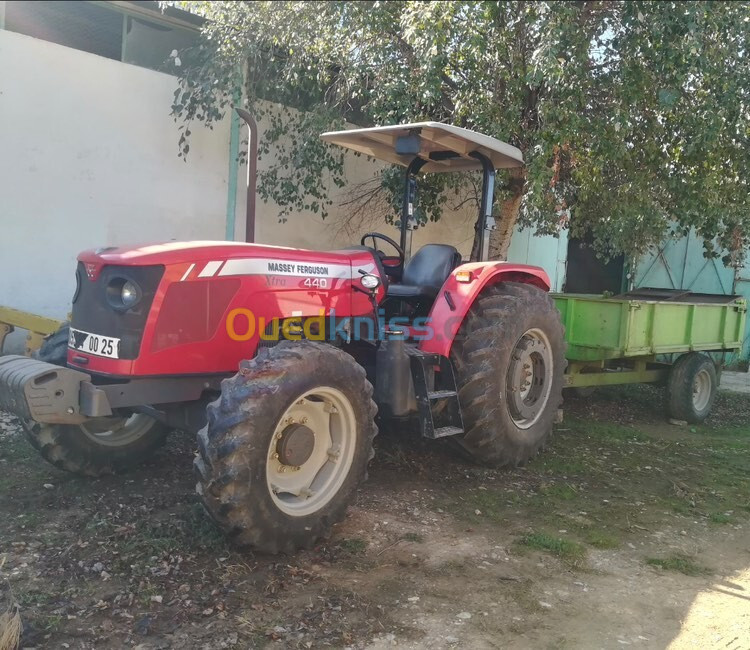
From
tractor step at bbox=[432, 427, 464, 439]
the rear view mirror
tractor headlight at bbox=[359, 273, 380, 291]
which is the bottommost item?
tractor step at bbox=[432, 427, 464, 439]

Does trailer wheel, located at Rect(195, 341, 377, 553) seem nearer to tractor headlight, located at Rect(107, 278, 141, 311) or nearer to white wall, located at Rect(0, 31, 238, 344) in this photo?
tractor headlight, located at Rect(107, 278, 141, 311)

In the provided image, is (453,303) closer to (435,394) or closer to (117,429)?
(435,394)

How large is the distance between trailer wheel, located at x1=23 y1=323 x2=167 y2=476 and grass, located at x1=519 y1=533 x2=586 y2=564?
7.73 feet

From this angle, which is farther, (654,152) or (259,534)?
(654,152)

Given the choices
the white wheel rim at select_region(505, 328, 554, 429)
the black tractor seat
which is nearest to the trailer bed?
the white wheel rim at select_region(505, 328, 554, 429)

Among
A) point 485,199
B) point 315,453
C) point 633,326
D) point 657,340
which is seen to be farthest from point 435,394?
point 657,340

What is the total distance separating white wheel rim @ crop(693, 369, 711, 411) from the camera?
729 cm

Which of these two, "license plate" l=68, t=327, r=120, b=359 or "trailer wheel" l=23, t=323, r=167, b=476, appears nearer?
"license plate" l=68, t=327, r=120, b=359

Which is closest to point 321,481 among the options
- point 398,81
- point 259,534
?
point 259,534

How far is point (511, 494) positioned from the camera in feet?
14.5

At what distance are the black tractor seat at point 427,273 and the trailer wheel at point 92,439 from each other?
183 centimetres

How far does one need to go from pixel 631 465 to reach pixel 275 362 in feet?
11.1

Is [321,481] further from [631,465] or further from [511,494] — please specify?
[631,465]

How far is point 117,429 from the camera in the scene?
14.0 ft
